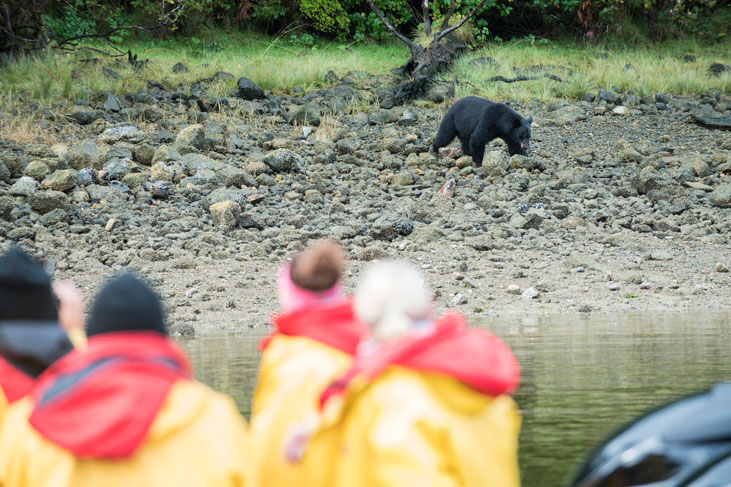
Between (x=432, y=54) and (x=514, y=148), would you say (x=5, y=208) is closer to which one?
(x=514, y=148)

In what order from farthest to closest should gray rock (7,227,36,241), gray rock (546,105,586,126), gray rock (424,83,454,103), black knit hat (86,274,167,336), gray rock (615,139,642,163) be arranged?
gray rock (424,83,454,103), gray rock (546,105,586,126), gray rock (615,139,642,163), gray rock (7,227,36,241), black knit hat (86,274,167,336)

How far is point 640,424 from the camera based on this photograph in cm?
272

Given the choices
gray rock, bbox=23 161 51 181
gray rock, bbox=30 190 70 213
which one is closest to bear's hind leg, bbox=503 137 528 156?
gray rock, bbox=30 190 70 213

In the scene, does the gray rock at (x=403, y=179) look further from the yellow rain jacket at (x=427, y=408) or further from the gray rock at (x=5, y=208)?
the yellow rain jacket at (x=427, y=408)

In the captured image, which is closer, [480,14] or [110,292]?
[110,292]

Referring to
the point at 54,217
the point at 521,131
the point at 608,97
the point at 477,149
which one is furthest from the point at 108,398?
the point at 608,97

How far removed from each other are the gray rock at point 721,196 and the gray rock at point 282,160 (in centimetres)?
587

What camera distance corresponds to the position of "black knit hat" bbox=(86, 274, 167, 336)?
2.30 metres

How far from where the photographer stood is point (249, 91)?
712 inches

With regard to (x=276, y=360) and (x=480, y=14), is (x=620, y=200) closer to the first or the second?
(x=276, y=360)

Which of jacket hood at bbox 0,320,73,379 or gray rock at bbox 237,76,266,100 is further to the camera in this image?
gray rock at bbox 237,76,266,100

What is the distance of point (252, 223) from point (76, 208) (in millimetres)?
2371

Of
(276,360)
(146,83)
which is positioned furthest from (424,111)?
(276,360)

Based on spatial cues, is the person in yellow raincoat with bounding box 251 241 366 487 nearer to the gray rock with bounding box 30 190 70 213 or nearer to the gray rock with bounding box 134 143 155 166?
the gray rock with bounding box 30 190 70 213
